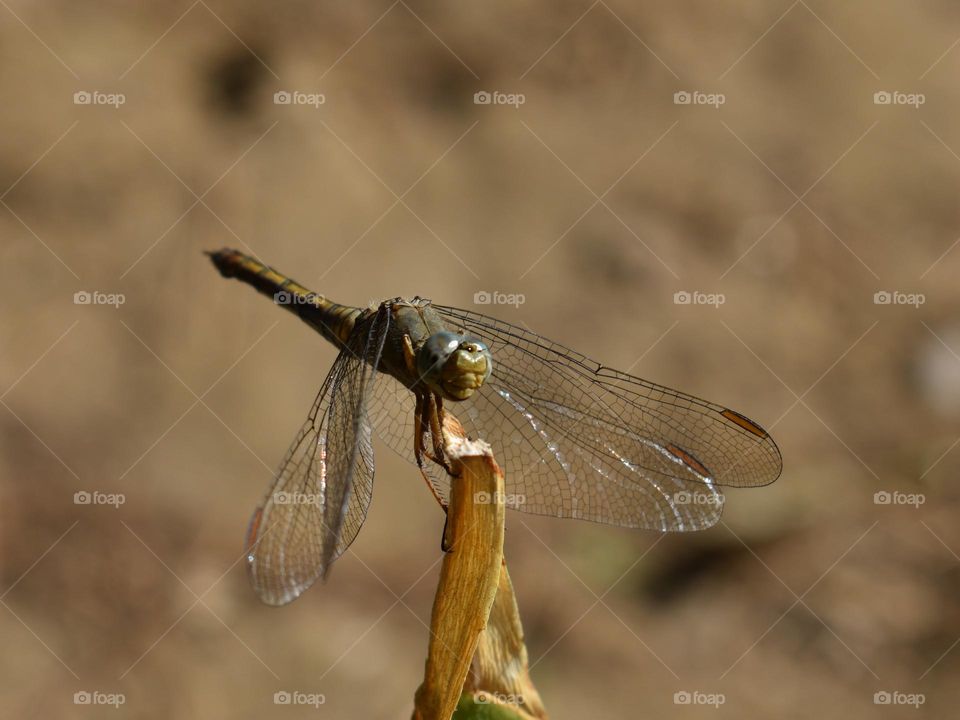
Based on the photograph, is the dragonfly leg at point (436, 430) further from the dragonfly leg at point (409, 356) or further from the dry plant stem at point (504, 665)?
the dry plant stem at point (504, 665)

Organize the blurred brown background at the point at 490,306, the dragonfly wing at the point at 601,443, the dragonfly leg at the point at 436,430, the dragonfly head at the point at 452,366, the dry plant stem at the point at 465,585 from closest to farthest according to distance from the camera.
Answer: the dry plant stem at the point at 465,585 → the dragonfly leg at the point at 436,430 → the dragonfly head at the point at 452,366 → the dragonfly wing at the point at 601,443 → the blurred brown background at the point at 490,306

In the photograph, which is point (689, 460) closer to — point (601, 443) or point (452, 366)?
point (601, 443)

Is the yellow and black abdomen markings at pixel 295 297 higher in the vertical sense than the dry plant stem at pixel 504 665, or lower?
higher

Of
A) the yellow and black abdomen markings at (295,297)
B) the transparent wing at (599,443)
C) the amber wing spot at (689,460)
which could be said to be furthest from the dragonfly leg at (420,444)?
the amber wing spot at (689,460)

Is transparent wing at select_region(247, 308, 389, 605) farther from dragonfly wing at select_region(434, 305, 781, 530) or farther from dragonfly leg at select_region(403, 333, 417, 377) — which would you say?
dragonfly wing at select_region(434, 305, 781, 530)

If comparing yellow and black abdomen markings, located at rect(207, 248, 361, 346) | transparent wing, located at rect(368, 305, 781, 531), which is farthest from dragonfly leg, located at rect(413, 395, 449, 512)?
yellow and black abdomen markings, located at rect(207, 248, 361, 346)

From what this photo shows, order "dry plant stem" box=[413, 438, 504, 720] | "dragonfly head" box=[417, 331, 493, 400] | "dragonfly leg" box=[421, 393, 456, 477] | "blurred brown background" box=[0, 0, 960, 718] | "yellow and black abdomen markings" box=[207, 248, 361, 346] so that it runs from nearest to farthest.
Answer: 1. "dry plant stem" box=[413, 438, 504, 720]
2. "dragonfly leg" box=[421, 393, 456, 477]
3. "dragonfly head" box=[417, 331, 493, 400]
4. "yellow and black abdomen markings" box=[207, 248, 361, 346]
5. "blurred brown background" box=[0, 0, 960, 718]

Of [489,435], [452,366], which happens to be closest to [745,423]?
[489,435]
